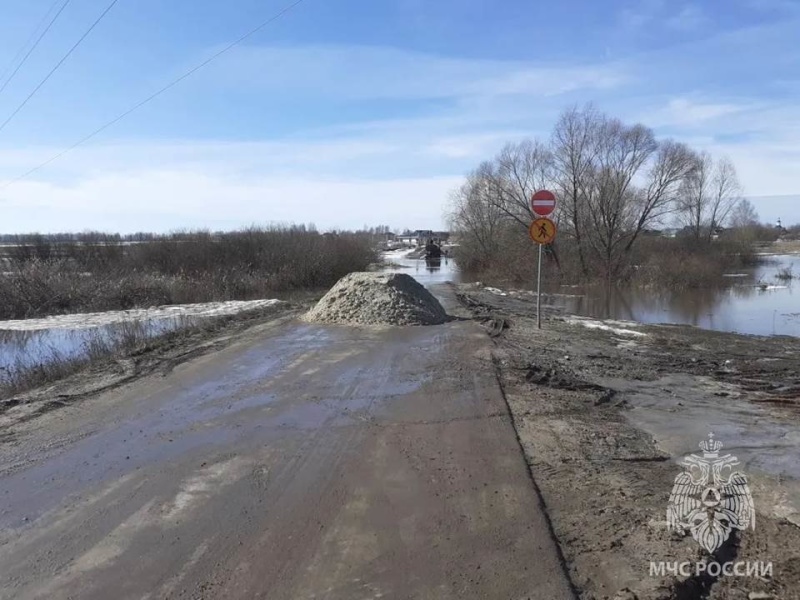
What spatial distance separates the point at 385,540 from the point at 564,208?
152 feet

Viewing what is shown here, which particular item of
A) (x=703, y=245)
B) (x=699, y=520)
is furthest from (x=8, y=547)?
(x=703, y=245)

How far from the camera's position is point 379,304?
16.1 metres

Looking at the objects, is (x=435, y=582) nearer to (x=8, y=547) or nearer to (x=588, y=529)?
(x=588, y=529)

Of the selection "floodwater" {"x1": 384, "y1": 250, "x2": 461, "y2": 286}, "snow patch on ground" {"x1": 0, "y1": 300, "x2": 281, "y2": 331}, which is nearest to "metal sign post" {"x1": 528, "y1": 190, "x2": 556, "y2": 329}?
"snow patch on ground" {"x1": 0, "y1": 300, "x2": 281, "y2": 331}

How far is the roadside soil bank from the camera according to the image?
146 inches

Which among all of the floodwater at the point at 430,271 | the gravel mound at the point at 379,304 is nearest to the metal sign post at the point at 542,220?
the gravel mound at the point at 379,304

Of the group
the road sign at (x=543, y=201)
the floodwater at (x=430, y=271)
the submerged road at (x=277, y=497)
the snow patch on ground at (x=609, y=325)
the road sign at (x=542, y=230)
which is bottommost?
the snow patch on ground at (x=609, y=325)

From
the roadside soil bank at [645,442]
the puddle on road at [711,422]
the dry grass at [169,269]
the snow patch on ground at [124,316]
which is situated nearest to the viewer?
the roadside soil bank at [645,442]

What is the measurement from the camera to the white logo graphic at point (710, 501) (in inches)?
164

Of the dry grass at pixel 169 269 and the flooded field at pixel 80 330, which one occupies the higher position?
the dry grass at pixel 169 269

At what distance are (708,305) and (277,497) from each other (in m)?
27.3

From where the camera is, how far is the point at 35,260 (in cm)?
3209

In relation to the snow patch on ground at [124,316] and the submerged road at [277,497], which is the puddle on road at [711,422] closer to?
the submerged road at [277,497]

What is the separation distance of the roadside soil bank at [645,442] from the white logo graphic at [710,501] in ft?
0.27
